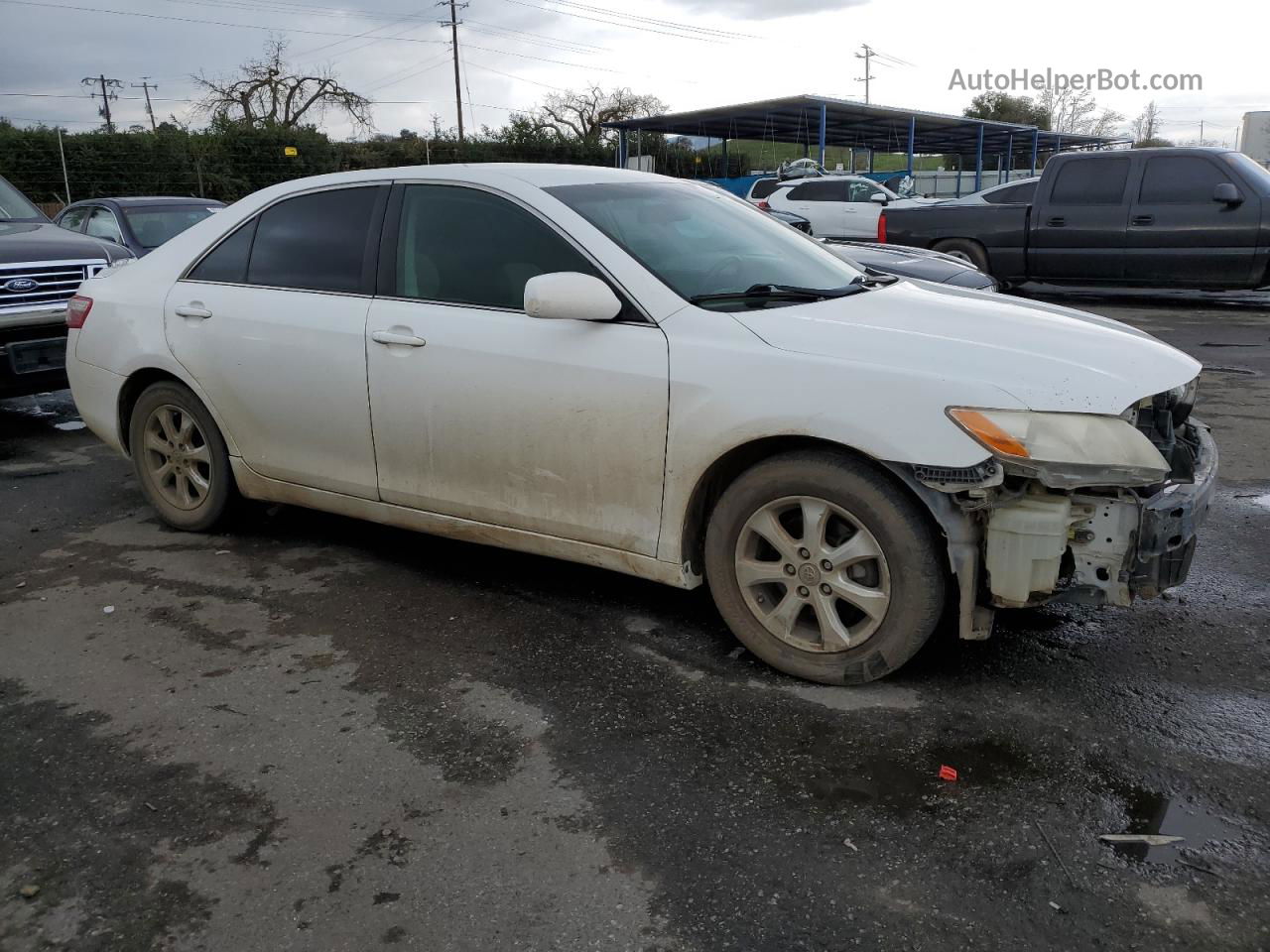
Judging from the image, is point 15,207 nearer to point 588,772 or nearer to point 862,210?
point 588,772

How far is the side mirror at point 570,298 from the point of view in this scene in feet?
11.2

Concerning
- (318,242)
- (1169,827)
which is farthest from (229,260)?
(1169,827)

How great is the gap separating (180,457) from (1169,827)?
14.0ft

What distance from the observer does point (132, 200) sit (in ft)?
36.8

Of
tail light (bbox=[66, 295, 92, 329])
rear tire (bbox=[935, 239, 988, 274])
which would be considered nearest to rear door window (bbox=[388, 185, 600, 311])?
tail light (bbox=[66, 295, 92, 329])

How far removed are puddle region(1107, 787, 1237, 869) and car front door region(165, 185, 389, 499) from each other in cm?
292

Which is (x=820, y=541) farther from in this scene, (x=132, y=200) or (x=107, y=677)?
(x=132, y=200)

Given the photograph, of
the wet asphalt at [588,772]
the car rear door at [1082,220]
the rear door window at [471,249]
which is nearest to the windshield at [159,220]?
the wet asphalt at [588,772]

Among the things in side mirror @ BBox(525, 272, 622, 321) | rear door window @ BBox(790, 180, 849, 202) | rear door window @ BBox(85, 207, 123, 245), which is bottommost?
side mirror @ BBox(525, 272, 622, 321)

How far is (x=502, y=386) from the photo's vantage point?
3.72m

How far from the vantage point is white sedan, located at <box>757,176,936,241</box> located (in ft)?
59.1

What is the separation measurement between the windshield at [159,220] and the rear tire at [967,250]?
9.16 metres

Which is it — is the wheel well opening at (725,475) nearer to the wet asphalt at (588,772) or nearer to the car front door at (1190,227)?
the wet asphalt at (588,772)

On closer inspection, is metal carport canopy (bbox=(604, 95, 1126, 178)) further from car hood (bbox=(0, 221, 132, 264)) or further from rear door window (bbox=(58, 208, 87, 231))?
car hood (bbox=(0, 221, 132, 264))
